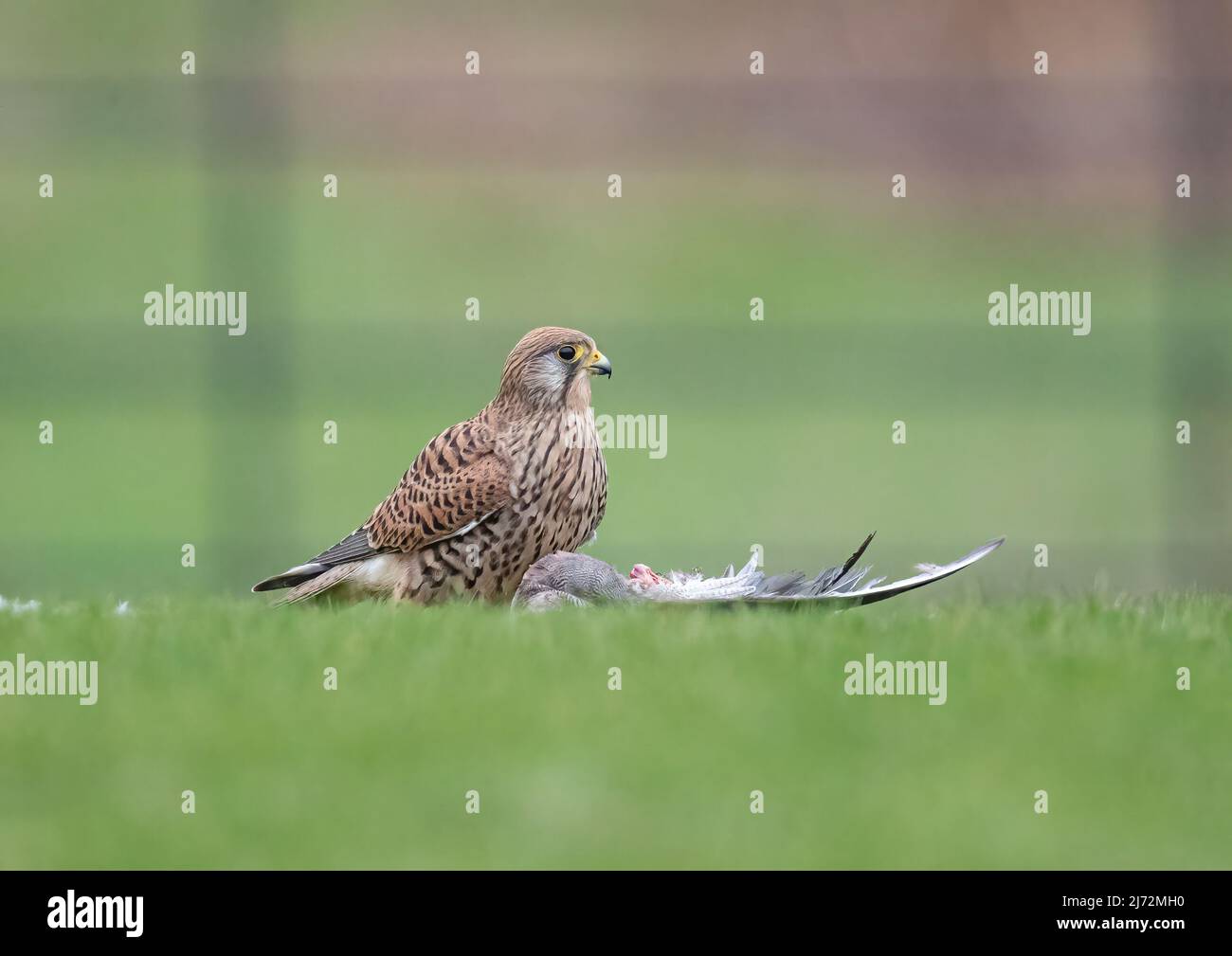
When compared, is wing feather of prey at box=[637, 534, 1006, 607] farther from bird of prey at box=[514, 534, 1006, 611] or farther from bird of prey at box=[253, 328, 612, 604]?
bird of prey at box=[253, 328, 612, 604]

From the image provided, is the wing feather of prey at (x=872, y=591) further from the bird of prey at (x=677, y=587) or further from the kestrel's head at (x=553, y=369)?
the kestrel's head at (x=553, y=369)

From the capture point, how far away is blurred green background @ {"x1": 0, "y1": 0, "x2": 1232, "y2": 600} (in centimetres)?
1403

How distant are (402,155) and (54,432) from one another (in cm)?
460

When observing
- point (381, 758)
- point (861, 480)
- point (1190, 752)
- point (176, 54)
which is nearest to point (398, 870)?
point (381, 758)

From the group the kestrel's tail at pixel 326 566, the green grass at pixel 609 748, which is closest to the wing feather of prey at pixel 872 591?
the green grass at pixel 609 748

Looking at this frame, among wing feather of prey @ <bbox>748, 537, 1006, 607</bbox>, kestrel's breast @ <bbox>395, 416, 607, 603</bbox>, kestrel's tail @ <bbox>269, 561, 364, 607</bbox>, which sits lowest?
wing feather of prey @ <bbox>748, 537, 1006, 607</bbox>

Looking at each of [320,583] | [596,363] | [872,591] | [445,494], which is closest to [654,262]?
[320,583]

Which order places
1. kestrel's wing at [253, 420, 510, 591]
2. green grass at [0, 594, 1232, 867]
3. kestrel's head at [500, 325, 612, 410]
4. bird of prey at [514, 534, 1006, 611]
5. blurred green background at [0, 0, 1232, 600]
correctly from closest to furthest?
green grass at [0, 594, 1232, 867]
bird of prey at [514, 534, 1006, 611]
kestrel's wing at [253, 420, 510, 591]
kestrel's head at [500, 325, 612, 410]
blurred green background at [0, 0, 1232, 600]

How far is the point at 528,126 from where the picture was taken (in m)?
19.6

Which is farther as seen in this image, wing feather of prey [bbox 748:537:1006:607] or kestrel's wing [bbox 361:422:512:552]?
kestrel's wing [bbox 361:422:512:552]

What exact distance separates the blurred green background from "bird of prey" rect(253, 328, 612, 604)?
5.37 meters

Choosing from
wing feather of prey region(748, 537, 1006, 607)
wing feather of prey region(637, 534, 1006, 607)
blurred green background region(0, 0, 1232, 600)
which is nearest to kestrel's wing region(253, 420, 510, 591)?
wing feather of prey region(637, 534, 1006, 607)

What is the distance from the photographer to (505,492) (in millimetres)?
5285

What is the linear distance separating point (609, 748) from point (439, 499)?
1959 mm
